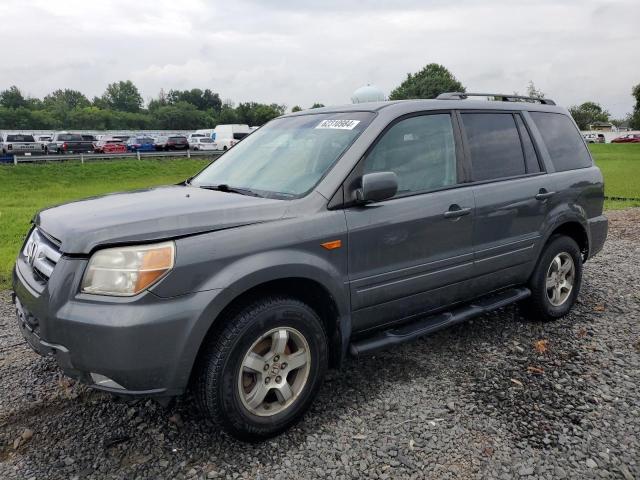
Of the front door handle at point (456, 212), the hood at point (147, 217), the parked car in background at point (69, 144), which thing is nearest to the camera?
the hood at point (147, 217)

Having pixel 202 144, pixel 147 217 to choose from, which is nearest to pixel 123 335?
pixel 147 217

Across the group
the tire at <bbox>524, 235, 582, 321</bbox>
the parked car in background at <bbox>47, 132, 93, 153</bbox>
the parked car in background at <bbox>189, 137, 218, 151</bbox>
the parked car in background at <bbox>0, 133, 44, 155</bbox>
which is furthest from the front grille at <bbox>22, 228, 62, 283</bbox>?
the parked car in background at <bbox>189, 137, 218, 151</bbox>

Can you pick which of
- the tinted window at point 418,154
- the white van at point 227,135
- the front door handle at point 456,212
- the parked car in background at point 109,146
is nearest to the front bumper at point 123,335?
the tinted window at point 418,154

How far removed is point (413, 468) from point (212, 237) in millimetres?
1557

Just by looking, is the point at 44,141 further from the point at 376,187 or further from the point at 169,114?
the point at 169,114

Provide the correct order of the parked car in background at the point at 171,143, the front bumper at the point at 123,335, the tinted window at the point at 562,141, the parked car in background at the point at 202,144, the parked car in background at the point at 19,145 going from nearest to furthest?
the front bumper at the point at 123,335, the tinted window at the point at 562,141, the parked car in background at the point at 19,145, the parked car in background at the point at 171,143, the parked car in background at the point at 202,144

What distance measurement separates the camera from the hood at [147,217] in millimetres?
2590

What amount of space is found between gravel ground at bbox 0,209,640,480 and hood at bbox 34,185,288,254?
115 centimetres

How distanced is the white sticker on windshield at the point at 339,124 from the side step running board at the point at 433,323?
1372 millimetres

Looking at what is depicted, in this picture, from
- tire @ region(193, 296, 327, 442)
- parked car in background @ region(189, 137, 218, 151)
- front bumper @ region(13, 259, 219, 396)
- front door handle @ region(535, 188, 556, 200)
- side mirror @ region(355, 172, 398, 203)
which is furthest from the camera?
Result: parked car in background @ region(189, 137, 218, 151)

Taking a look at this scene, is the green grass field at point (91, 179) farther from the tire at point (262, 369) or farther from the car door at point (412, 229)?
the tire at point (262, 369)

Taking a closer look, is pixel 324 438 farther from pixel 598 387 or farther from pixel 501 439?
pixel 598 387

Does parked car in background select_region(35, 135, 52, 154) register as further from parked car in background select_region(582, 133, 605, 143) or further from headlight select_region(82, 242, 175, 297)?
parked car in background select_region(582, 133, 605, 143)

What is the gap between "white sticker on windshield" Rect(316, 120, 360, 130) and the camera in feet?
11.5
